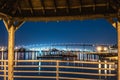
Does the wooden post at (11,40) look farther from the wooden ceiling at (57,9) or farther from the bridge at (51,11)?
the wooden ceiling at (57,9)

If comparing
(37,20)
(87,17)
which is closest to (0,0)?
(37,20)

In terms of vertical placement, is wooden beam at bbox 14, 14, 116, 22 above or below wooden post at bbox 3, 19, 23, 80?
→ above

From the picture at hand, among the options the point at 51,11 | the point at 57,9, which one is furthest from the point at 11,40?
the point at 57,9

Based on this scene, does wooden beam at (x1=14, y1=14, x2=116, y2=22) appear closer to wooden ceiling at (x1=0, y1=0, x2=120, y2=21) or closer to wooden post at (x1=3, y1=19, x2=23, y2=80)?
wooden ceiling at (x1=0, y1=0, x2=120, y2=21)

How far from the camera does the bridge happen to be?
33.0ft

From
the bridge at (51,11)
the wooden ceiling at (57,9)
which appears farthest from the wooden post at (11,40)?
the wooden ceiling at (57,9)

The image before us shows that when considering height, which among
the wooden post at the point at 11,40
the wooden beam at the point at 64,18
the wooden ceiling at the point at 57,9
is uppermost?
the wooden ceiling at the point at 57,9

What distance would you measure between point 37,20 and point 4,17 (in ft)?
3.94

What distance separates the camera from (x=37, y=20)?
35.2 feet

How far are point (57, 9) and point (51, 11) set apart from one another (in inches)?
10.2

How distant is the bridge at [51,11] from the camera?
1005cm

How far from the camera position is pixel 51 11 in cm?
Answer: 1075

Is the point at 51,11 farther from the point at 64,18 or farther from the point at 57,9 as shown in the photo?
the point at 64,18

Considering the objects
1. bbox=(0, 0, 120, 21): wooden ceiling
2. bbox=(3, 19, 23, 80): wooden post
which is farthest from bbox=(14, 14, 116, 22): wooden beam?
bbox=(3, 19, 23, 80): wooden post
